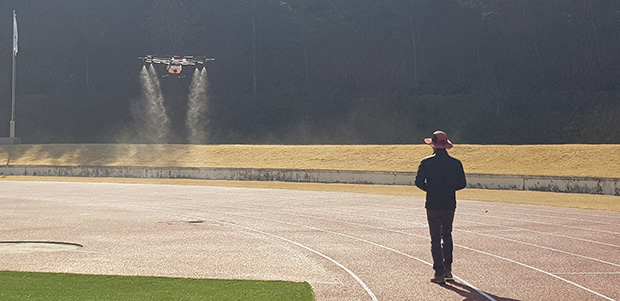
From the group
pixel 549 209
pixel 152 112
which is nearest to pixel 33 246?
pixel 549 209

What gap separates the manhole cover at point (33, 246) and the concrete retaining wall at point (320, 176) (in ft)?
68.8

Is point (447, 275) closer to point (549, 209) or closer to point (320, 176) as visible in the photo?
point (549, 209)

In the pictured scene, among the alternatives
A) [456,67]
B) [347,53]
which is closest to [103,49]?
[347,53]

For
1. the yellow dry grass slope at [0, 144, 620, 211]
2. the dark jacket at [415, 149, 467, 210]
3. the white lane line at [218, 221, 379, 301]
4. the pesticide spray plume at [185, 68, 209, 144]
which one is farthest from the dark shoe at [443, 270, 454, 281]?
the pesticide spray plume at [185, 68, 209, 144]

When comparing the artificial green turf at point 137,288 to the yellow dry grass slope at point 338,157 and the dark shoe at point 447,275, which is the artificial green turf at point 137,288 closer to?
the dark shoe at point 447,275

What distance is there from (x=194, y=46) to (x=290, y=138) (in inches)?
810

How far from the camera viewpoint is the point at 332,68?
75.9 meters

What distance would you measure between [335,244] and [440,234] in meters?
4.34

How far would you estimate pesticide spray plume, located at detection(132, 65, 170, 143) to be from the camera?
66.9 meters

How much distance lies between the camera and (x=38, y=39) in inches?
3253

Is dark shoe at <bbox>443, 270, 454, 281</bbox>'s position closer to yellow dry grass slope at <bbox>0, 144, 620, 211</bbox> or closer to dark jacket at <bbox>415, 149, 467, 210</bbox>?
dark jacket at <bbox>415, 149, 467, 210</bbox>

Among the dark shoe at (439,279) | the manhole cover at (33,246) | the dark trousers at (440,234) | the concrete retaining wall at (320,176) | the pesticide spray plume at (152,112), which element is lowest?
the dark shoe at (439,279)

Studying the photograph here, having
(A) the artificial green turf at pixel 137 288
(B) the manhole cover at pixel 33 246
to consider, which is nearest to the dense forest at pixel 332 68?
(B) the manhole cover at pixel 33 246

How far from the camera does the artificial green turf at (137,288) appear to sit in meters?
8.66
